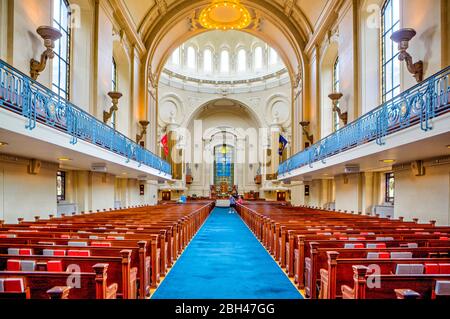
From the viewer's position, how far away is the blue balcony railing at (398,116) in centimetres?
697

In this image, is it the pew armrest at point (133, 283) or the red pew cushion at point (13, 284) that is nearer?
the red pew cushion at point (13, 284)

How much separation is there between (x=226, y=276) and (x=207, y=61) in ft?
114

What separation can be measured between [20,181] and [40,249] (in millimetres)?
6486

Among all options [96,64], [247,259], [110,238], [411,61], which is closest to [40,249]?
[110,238]

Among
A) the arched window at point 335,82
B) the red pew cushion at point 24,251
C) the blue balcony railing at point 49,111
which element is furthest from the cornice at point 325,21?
the red pew cushion at point 24,251

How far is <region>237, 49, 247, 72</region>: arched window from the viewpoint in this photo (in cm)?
3919

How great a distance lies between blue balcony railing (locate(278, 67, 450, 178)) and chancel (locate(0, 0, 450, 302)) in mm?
55

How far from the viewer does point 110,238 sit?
6.49m

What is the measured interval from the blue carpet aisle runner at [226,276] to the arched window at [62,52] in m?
7.74

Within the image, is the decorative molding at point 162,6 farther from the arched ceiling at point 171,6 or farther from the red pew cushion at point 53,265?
the red pew cushion at point 53,265

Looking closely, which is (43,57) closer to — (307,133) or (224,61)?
(307,133)

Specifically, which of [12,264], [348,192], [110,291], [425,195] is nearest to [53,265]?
[12,264]

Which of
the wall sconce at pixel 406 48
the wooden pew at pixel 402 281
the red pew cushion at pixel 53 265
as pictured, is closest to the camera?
the wooden pew at pixel 402 281

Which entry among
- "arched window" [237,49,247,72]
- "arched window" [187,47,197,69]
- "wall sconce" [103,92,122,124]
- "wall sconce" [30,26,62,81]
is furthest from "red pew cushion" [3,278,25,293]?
"arched window" [237,49,247,72]
